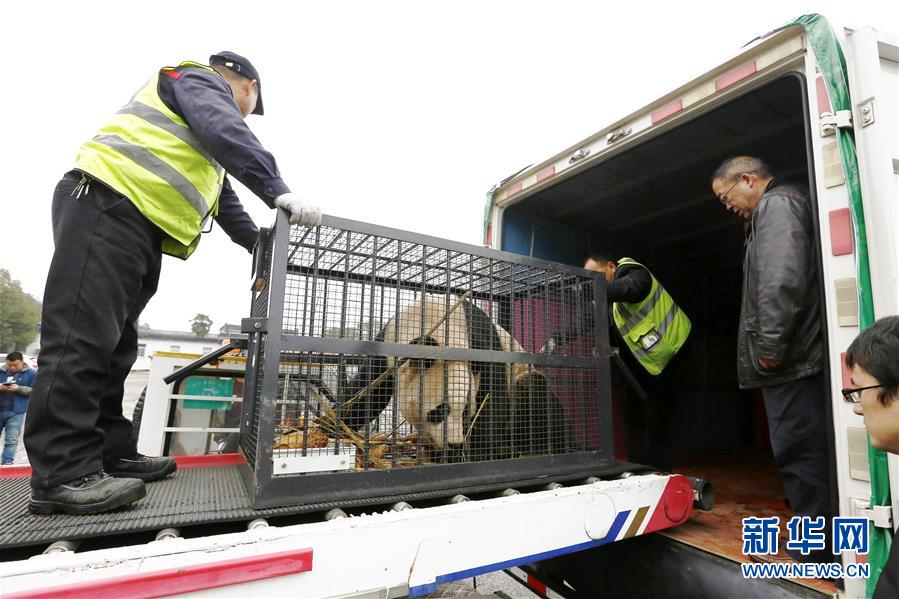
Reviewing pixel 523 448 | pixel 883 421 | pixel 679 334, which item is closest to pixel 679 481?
pixel 523 448

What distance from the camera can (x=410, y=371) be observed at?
1.88 metres

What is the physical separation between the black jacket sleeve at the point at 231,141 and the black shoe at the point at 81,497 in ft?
3.23

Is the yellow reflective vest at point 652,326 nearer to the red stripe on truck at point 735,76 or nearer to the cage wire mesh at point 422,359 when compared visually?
the cage wire mesh at point 422,359

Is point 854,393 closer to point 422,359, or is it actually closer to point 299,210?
point 422,359

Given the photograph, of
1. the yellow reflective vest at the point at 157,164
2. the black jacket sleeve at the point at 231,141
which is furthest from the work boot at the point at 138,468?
the black jacket sleeve at the point at 231,141

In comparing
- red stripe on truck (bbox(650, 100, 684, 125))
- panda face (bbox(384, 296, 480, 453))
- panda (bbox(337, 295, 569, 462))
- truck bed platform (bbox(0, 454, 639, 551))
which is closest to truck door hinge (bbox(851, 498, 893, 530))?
panda (bbox(337, 295, 569, 462))

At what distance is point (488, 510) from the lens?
4.82 ft

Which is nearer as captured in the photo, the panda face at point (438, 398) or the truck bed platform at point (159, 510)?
the truck bed platform at point (159, 510)

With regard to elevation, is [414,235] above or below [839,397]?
above

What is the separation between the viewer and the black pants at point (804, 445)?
1849 millimetres

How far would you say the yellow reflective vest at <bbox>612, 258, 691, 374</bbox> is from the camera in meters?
3.16

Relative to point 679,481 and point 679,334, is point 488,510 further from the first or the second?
point 679,334

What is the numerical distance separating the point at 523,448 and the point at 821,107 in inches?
70.7

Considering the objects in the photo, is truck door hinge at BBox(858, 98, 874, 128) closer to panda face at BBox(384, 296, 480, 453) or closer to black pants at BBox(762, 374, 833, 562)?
black pants at BBox(762, 374, 833, 562)
